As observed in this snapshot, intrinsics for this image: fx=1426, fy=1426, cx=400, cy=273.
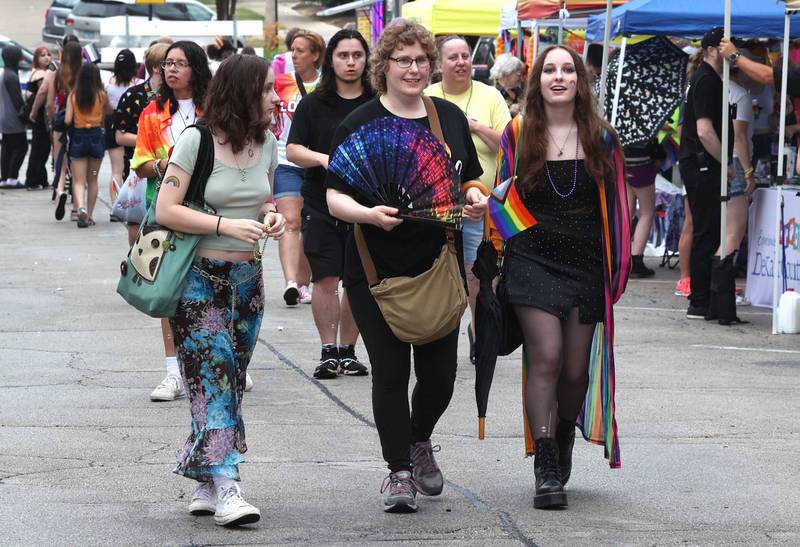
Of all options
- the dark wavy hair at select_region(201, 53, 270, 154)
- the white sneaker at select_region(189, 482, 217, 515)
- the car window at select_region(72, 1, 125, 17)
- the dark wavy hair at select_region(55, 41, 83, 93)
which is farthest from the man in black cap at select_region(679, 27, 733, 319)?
the car window at select_region(72, 1, 125, 17)

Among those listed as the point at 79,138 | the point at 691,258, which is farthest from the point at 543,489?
the point at 79,138

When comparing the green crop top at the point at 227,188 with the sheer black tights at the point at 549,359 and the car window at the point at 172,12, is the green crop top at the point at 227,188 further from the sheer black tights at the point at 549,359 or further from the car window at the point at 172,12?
the car window at the point at 172,12

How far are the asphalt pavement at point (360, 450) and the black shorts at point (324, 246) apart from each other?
661mm

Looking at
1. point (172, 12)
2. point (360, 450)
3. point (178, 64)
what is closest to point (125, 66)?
point (178, 64)

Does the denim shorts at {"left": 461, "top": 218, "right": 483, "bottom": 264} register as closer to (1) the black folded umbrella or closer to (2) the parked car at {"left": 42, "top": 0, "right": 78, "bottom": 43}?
(1) the black folded umbrella

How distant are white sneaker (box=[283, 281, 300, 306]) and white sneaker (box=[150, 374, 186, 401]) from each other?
10.8 ft

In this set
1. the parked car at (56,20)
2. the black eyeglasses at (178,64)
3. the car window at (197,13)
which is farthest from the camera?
the parked car at (56,20)

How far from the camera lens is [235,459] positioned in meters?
5.29

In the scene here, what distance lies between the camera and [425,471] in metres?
5.67

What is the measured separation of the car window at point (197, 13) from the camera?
125 ft

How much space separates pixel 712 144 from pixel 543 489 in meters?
6.02

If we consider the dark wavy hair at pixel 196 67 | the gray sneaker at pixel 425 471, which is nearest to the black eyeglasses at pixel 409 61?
the gray sneaker at pixel 425 471

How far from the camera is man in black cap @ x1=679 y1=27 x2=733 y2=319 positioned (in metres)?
10.9

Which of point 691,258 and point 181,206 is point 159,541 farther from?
point 691,258
